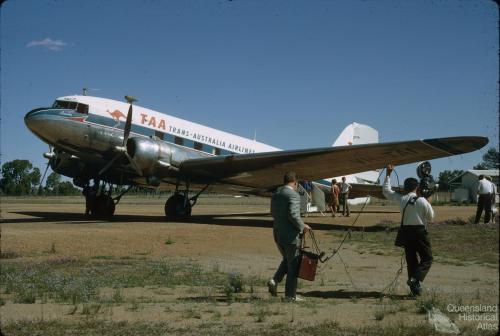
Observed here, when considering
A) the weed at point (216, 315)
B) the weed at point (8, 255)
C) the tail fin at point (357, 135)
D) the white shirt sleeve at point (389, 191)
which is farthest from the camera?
the tail fin at point (357, 135)

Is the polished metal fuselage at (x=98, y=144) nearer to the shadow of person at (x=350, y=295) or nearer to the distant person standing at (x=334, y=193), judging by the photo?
the distant person standing at (x=334, y=193)

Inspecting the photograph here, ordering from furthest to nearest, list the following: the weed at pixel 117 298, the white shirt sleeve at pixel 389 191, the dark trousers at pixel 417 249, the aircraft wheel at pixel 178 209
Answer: the aircraft wheel at pixel 178 209 → the white shirt sleeve at pixel 389 191 → the dark trousers at pixel 417 249 → the weed at pixel 117 298

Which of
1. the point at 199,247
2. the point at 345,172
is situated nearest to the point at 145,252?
the point at 199,247

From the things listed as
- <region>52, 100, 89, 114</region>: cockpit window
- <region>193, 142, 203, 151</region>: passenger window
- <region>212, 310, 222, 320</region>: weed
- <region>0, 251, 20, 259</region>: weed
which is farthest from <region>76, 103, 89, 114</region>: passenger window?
<region>212, 310, 222, 320</region>: weed

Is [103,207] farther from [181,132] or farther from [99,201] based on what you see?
[181,132]

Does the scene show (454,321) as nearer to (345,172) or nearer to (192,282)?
(192,282)

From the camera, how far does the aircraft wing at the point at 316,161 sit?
1412 cm

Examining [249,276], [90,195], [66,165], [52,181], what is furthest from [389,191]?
[52,181]

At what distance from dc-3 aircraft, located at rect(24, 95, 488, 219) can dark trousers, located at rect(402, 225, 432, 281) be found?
8.16m

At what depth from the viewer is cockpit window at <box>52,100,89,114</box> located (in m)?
16.7

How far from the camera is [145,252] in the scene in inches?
402

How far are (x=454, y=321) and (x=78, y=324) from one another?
3549mm

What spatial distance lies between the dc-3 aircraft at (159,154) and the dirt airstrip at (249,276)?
2581 millimetres

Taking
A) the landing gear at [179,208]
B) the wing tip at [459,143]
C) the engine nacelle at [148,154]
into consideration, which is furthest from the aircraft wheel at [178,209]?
the wing tip at [459,143]
